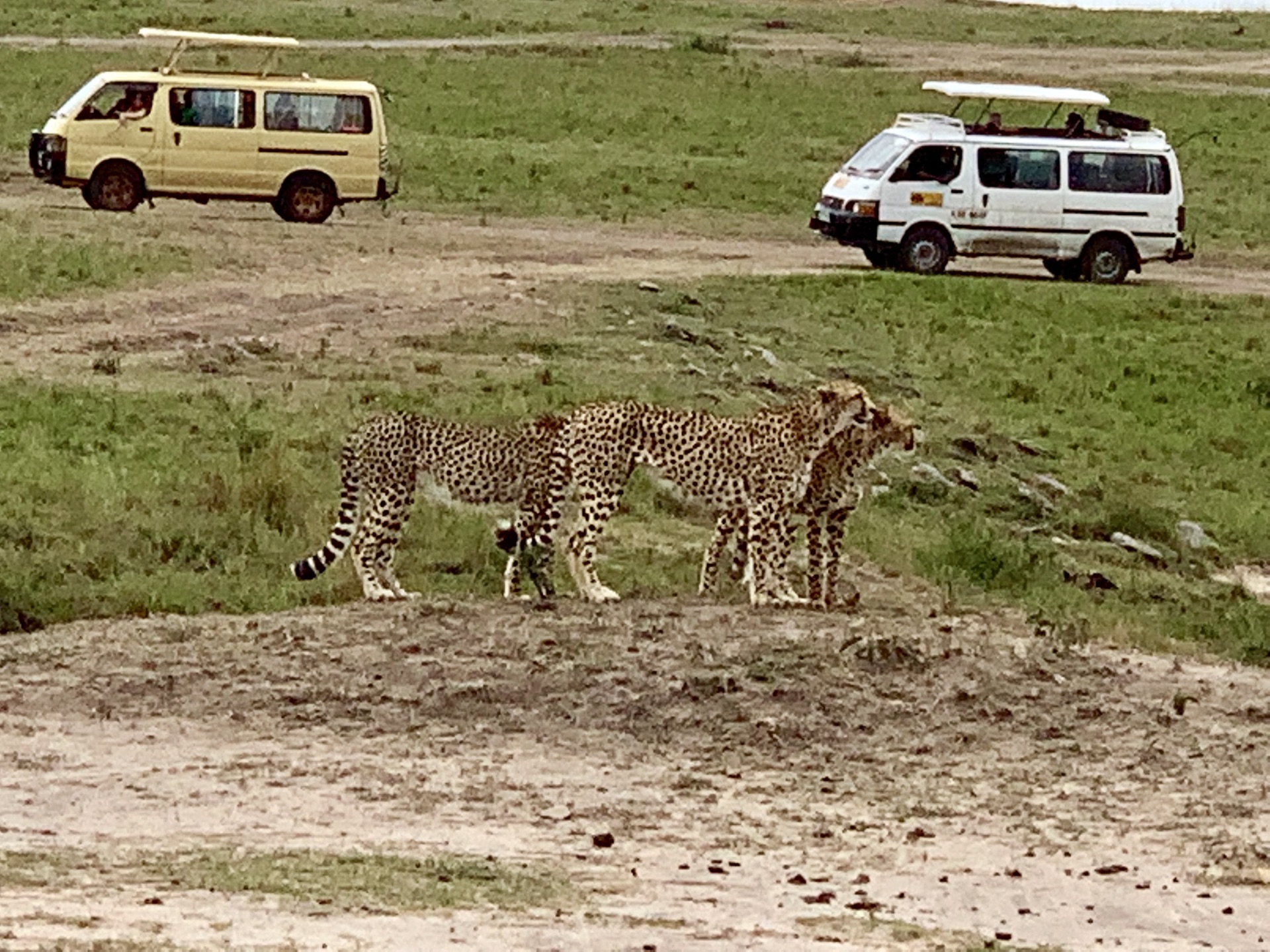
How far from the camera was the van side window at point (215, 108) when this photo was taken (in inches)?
1390

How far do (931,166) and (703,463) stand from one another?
62.6 ft

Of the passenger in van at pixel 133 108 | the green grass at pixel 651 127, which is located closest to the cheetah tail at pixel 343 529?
the passenger in van at pixel 133 108

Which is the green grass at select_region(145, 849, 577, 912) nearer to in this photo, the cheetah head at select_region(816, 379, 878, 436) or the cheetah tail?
the cheetah tail

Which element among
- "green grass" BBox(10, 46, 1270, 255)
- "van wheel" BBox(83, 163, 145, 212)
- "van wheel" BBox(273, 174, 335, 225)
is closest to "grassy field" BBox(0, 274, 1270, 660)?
"van wheel" BBox(273, 174, 335, 225)

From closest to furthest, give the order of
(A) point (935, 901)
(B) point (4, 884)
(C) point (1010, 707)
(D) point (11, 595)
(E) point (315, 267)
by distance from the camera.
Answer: (B) point (4, 884) < (A) point (935, 901) < (C) point (1010, 707) < (D) point (11, 595) < (E) point (315, 267)

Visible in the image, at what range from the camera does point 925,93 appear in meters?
51.9

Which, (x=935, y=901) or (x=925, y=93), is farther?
(x=925, y=93)

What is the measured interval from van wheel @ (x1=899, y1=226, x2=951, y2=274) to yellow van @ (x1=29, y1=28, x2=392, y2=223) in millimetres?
5767

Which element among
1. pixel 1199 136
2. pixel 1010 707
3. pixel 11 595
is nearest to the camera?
pixel 1010 707

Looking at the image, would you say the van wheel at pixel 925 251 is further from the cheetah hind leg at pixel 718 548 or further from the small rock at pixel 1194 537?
the cheetah hind leg at pixel 718 548

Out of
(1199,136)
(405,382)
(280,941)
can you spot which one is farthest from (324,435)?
(1199,136)

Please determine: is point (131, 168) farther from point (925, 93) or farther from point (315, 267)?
point (925, 93)

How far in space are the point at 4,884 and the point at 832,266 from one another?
82.8ft

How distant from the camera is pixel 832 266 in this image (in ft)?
114
